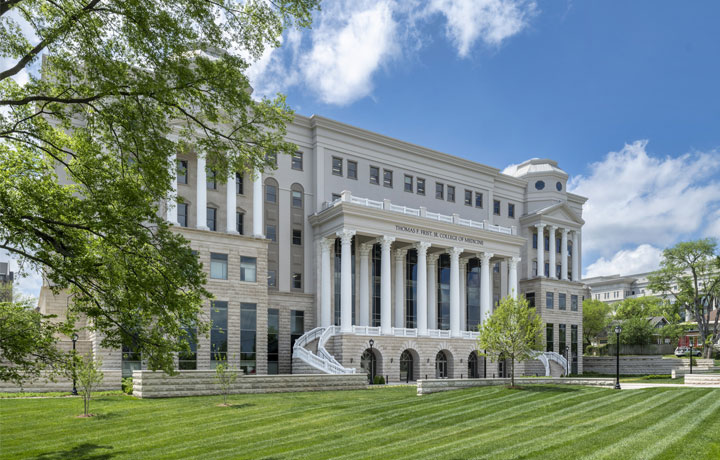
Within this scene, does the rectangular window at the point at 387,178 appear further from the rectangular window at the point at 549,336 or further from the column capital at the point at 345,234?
the rectangular window at the point at 549,336

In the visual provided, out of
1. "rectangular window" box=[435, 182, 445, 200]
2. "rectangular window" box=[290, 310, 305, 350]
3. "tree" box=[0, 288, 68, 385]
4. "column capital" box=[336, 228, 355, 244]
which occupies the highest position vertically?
"rectangular window" box=[435, 182, 445, 200]

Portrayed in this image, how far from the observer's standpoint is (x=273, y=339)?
51.1 metres

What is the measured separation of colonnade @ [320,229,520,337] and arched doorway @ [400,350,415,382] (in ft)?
7.66

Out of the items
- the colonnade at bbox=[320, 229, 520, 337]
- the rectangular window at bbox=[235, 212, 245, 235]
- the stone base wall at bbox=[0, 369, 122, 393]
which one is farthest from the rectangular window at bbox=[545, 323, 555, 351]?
the stone base wall at bbox=[0, 369, 122, 393]

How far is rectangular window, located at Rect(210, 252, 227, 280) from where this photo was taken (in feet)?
157

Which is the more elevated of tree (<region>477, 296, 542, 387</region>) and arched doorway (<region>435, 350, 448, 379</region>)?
tree (<region>477, 296, 542, 387</region>)

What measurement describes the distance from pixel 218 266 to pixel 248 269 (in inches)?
99.2

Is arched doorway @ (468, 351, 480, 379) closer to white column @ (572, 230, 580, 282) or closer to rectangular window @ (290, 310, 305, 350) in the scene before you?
rectangular window @ (290, 310, 305, 350)

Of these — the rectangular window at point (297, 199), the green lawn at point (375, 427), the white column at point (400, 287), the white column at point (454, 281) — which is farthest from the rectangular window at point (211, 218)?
the white column at point (454, 281)

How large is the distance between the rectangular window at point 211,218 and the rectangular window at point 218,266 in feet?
9.45

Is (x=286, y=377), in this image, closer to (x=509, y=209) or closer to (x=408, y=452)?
(x=408, y=452)

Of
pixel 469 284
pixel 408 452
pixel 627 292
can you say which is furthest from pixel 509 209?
pixel 627 292

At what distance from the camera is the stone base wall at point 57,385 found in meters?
34.1

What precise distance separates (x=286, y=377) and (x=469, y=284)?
33092mm
